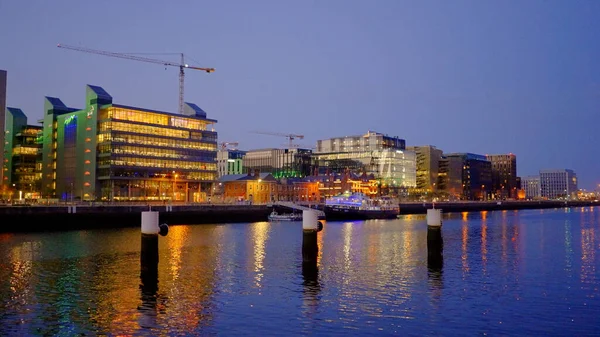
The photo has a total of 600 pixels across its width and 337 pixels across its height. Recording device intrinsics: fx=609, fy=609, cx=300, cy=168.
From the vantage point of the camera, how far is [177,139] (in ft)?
547

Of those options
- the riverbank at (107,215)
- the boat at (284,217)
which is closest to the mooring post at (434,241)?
the riverbank at (107,215)

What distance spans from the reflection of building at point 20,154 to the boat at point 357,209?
9270 centimetres

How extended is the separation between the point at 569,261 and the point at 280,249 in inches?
1010

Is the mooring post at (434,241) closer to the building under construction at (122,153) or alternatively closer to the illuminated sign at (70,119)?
the building under construction at (122,153)

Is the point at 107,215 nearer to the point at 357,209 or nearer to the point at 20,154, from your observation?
the point at 357,209

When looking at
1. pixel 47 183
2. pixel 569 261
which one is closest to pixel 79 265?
pixel 569 261

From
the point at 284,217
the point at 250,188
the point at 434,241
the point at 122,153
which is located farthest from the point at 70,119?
the point at 434,241

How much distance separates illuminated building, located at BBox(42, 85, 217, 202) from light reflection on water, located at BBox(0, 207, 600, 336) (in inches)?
3866

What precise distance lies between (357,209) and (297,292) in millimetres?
104075

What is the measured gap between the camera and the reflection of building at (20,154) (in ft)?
589

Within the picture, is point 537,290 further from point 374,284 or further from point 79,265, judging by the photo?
point 79,265

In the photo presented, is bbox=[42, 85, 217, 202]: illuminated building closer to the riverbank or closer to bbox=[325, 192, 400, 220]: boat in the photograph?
the riverbank

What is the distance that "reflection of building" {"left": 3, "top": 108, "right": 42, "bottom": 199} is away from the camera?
7072 inches

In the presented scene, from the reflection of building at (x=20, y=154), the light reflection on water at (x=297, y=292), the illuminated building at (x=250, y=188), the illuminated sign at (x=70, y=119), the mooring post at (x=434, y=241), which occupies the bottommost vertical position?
the light reflection on water at (x=297, y=292)
